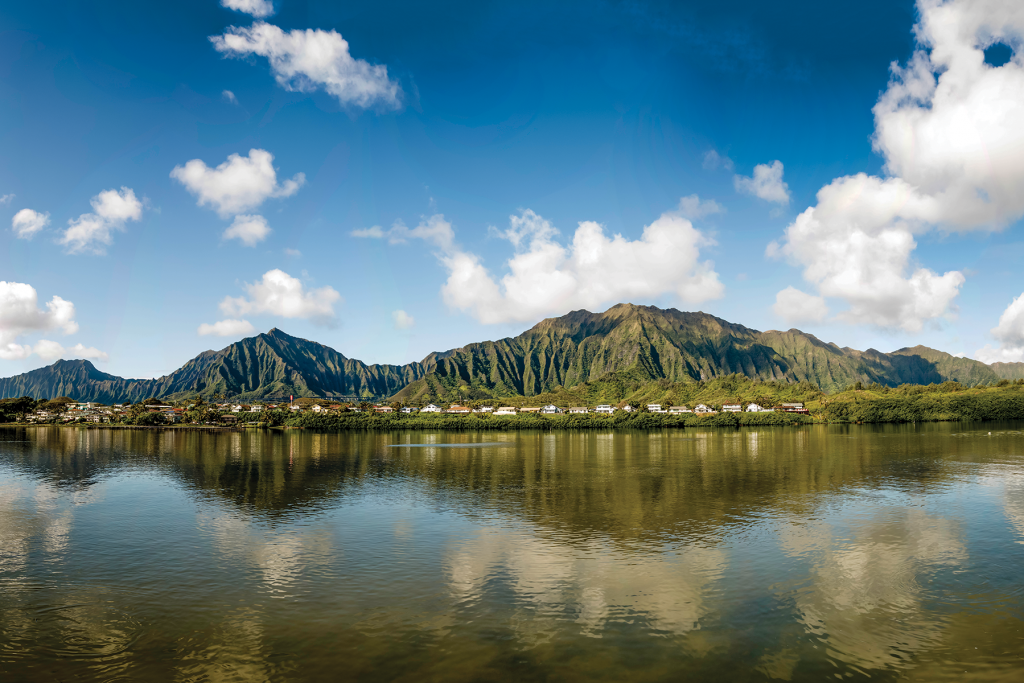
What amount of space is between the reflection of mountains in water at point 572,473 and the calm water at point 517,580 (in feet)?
2.56

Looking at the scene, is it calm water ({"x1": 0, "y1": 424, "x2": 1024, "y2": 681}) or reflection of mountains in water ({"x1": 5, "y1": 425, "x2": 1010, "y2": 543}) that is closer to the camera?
calm water ({"x1": 0, "y1": 424, "x2": 1024, "y2": 681})

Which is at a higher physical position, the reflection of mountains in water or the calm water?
the calm water

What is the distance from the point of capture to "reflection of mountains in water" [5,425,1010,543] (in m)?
52.3

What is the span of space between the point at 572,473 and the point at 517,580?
5118 centimetres

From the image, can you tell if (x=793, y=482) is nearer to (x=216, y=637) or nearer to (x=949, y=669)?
(x=949, y=669)

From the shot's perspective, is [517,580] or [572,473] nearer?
[517,580]

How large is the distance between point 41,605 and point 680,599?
113 feet

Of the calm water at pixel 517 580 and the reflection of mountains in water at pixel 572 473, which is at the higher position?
the calm water at pixel 517 580

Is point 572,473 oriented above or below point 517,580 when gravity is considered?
below

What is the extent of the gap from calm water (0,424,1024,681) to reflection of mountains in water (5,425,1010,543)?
2.56 ft

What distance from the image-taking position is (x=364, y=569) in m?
34.3

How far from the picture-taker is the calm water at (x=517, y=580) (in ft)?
72.6

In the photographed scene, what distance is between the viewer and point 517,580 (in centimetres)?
3169

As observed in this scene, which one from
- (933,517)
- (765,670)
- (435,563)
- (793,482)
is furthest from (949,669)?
(793,482)
